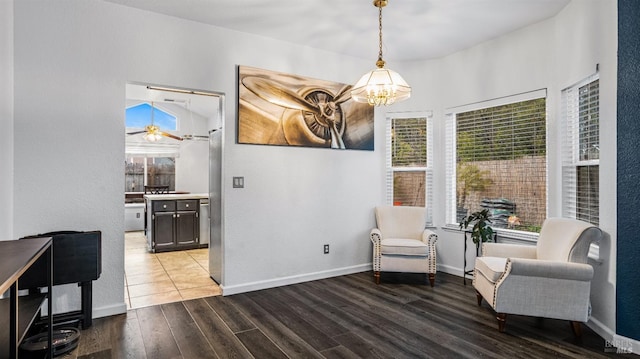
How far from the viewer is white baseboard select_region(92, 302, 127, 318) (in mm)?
3099

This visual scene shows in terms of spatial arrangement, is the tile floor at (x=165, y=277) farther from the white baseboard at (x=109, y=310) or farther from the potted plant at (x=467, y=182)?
the potted plant at (x=467, y=182)

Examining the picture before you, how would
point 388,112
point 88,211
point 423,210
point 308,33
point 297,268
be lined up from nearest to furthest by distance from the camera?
point 88,211
point 308,33
point 297,268
point 423,210
point 388,112

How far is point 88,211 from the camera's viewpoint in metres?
3.11

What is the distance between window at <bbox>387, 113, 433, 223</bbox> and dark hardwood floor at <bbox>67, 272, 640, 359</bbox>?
58.9 inches

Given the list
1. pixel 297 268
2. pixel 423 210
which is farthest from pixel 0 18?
pixel 423 210

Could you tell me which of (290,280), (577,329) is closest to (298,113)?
(290,280)

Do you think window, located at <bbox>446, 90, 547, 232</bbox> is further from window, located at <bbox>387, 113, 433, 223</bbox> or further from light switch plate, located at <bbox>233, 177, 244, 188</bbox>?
light switch plate, located at <bbox>233, 177, 244, 188</bbox>

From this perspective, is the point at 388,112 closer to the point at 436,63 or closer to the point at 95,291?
the point at 436,63

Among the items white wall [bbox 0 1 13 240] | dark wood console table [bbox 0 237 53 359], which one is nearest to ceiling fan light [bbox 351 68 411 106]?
dark wood console table [bbox 0 237 53 359]

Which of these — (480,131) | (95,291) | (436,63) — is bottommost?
(95,291)

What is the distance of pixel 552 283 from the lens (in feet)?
8.87

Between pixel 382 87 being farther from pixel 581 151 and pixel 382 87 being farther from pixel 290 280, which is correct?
pixel 290 280

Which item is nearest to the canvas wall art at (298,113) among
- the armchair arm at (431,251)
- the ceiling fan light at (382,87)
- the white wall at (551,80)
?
the white wall at (551,80)

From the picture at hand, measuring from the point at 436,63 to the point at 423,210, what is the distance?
78.8 inches
